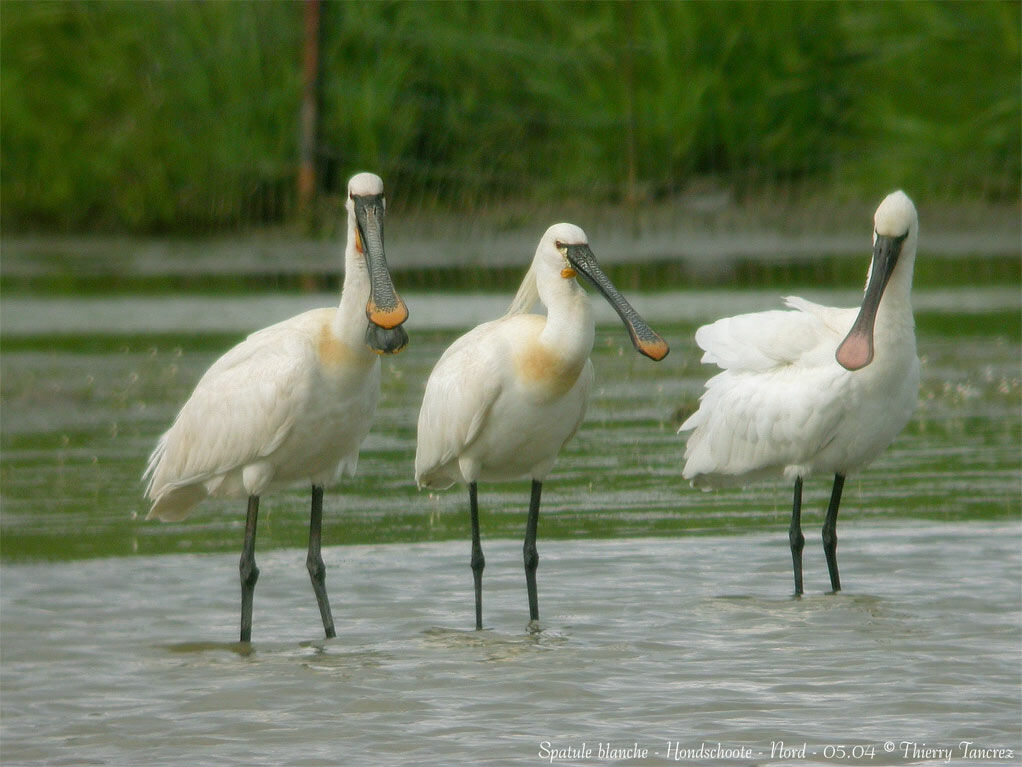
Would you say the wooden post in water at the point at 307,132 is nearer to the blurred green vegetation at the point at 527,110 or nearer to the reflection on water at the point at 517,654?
the blurred green vegetation at the point at 527,110

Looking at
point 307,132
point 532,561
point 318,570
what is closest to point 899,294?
point 532,561

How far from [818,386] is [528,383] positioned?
1.02m

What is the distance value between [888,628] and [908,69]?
13.5 metres

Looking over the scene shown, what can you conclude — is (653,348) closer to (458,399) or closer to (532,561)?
(458,399)

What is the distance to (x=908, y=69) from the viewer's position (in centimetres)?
1922

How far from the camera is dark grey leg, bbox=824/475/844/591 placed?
7.14 m

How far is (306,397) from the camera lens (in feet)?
22.0

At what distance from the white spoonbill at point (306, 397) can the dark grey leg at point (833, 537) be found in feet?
5.29

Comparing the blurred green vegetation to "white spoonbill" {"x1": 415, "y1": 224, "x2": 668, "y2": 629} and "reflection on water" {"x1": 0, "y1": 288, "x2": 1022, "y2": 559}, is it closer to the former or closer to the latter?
"reflection on water" {"x1": 0, "y1": 288, "x2": 1022, "y2": 559}

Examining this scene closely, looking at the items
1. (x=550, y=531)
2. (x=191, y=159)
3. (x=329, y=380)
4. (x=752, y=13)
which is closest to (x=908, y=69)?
(x=752, y=13)

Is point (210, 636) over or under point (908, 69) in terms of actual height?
under

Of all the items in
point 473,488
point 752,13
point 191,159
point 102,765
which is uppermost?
point 752,13

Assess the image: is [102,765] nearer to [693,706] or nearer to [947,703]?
[693,706]

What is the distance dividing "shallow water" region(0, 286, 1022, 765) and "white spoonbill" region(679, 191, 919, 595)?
0.35 metres
